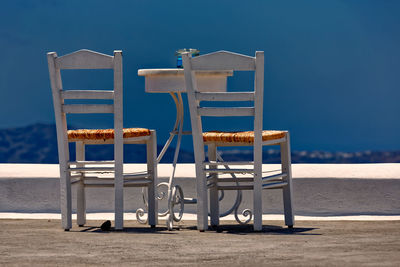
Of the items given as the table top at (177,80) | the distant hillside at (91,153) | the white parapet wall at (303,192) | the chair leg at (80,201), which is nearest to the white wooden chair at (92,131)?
the chair leg at (80,201)

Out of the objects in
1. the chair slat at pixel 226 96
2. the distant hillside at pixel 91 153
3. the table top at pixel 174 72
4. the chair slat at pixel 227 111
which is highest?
the table top at pixel 174 72

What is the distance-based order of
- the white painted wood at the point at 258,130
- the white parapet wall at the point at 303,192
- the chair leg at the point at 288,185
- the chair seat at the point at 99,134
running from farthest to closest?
the white parapet wall at the point at 303,192 → the chair leg at the point at 288,185 → the chair seat at the point at 99,134 → the white painted wood at the point at 258,130

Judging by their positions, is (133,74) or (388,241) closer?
(388,241)

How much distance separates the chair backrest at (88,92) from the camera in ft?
12.0

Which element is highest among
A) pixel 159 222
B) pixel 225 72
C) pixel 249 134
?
pixel 225 72

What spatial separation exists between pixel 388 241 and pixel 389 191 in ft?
5.27

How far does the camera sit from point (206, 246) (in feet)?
9.95

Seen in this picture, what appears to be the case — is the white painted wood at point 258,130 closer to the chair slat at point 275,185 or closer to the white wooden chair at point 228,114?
the white wooden chair at point 228,114

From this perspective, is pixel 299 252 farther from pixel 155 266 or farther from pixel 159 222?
pixel 159 222

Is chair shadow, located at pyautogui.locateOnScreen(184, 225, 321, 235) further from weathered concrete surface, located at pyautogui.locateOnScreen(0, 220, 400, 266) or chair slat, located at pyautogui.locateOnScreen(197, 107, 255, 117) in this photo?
chair slat, located at pyautogui.locateOnScreen(197, 107, 255, 117)

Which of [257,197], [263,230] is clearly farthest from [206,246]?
[263,230]

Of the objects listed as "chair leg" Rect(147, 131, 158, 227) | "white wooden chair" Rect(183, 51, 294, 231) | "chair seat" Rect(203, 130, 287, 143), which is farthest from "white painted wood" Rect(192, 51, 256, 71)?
"chair leg" Rect(147, 131, 158, 227)

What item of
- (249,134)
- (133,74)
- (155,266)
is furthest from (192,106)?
(133,74)

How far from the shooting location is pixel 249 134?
3691mm
